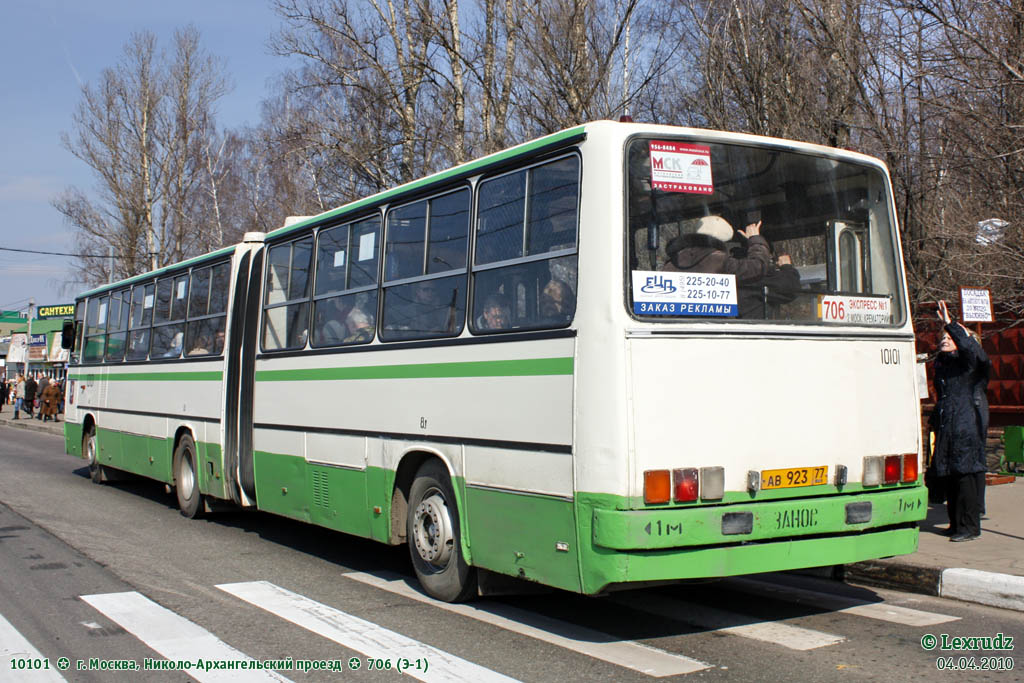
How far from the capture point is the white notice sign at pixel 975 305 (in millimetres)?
9648

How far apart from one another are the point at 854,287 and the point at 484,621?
3286mm

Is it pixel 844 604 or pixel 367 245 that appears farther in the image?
pixel 367 245

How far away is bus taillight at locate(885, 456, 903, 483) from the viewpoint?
→ 650 centimetres

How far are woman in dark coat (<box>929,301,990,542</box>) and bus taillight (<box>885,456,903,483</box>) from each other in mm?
2464

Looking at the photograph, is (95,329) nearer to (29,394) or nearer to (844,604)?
(844,604)

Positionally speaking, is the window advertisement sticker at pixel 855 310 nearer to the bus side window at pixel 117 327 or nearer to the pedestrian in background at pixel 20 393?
the bus side window at pixel 117 327

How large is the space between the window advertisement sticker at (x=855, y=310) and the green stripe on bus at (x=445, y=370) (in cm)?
178

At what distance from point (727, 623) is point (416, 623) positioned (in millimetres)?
2029

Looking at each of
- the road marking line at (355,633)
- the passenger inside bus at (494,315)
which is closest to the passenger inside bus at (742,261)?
the passenger inside bus at (494,315)

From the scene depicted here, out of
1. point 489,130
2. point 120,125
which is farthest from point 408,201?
point 120,125

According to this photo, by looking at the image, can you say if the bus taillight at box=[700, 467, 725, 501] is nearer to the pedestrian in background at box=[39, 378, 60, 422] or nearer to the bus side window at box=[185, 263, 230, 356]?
the bus side window at box=[185, 263, 230, 356]

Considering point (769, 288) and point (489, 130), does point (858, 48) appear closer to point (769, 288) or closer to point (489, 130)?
point (489, 130)

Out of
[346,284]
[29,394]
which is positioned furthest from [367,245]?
[29,394]

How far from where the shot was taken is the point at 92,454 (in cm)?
1563
